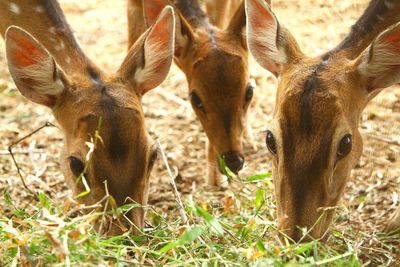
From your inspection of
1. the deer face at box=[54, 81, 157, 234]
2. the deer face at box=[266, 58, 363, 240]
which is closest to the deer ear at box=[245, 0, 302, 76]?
the deer face at box=[266, 58, 363, 240]

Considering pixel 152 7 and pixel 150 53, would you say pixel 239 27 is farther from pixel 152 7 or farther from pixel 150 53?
pixel 150 53

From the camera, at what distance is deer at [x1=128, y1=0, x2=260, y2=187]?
696cm

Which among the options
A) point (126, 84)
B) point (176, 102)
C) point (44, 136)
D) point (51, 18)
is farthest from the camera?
point (176, 102)

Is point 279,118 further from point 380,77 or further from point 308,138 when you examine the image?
point 380,77

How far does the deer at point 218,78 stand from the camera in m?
6.96

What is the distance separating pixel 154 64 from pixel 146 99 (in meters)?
3.35

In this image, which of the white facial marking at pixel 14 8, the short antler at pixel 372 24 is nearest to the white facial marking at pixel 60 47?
the white facial marking at pixel 14 8

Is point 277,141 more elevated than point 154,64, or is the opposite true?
point 154,64

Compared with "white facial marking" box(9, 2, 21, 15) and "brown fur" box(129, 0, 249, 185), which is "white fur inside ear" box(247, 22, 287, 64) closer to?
"brown fur" box(129, 0, 249, 185)

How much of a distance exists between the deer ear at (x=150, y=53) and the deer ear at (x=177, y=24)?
1.19 meters

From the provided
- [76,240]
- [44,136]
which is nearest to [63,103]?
[76,240]

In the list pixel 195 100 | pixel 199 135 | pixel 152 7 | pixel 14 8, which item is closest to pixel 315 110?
pixel 195 100

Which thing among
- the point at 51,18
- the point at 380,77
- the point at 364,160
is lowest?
the point at 364,160

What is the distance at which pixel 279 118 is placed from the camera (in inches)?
208
